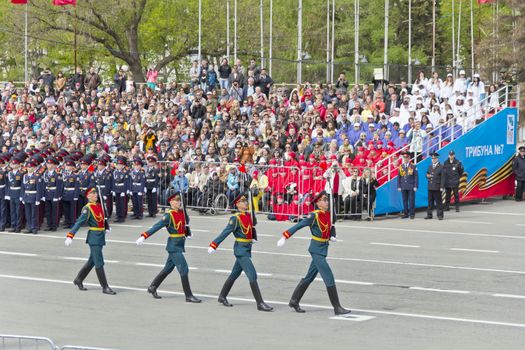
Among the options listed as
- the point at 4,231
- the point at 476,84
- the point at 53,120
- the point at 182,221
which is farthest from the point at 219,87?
the point at 182,221

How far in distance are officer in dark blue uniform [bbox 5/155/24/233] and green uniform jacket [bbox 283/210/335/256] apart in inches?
437

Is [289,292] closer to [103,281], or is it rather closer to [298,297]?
[298,297]

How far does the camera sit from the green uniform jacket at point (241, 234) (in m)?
16.7

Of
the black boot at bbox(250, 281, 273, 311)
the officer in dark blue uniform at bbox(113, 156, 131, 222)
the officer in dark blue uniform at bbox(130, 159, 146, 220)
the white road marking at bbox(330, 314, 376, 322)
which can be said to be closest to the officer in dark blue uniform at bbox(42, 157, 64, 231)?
the officer in dark blue uniform at bbox(113, 156, 131, 222)

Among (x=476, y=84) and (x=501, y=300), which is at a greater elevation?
(x=476, y=84)

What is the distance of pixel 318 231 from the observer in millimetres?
16203

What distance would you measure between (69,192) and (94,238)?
8.71 metres

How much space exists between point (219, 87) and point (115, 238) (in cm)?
1198

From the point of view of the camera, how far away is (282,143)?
2936 centimetres

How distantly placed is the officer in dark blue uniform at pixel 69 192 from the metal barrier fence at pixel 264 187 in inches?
108

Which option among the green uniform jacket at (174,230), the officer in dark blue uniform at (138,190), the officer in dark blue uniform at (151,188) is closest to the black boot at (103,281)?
the green uniform jacket at (174,230)

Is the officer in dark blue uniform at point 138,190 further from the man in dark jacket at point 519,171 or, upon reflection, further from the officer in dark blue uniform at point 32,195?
the man in dark jacket at point 519,171

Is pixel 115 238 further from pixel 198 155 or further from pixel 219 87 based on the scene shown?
pixel 219 87

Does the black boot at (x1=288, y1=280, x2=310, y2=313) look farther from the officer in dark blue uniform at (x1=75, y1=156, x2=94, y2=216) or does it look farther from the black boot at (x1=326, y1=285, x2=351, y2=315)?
the officer in dark blue uniform at (x1=75, y1=156, x2=94, y2=216)
